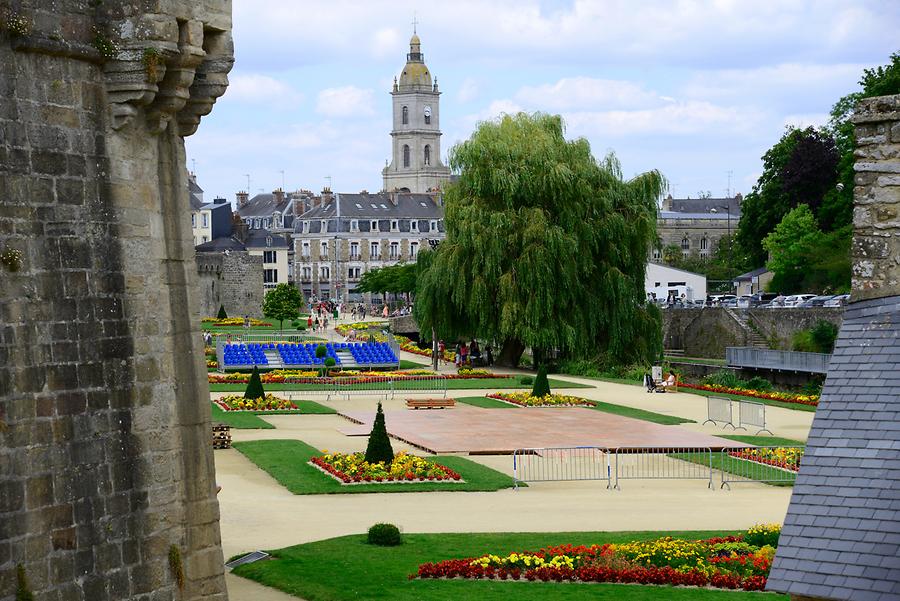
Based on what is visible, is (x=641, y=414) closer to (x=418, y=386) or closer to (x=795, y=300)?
(x=418, y=386)

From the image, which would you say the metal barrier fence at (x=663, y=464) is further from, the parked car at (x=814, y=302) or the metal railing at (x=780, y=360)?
the parked car at (x=814, y=302)

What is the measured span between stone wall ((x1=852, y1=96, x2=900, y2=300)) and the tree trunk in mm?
38960

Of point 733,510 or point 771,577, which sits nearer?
point 771,577

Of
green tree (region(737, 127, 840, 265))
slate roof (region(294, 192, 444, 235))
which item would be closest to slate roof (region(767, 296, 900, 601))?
green tree (region(737, 127, 840, 265))

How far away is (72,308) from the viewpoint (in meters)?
11.3

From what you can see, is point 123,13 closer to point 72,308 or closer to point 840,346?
point 72,308

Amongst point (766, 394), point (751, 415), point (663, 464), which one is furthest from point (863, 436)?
point (766, 394)

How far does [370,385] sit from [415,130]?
130 meters

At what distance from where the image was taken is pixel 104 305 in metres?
11.7

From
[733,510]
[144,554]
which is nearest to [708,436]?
[733,510]

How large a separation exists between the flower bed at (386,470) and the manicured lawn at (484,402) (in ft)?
40.5

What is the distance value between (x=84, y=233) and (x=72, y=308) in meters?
0.67

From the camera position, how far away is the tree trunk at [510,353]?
163ft

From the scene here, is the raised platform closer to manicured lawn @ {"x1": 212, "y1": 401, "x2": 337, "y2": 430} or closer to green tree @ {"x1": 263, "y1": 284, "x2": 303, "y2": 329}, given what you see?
manicured lawn @ {"x1": 212, "y1": 401, "x2": 337, "y2": 430}
